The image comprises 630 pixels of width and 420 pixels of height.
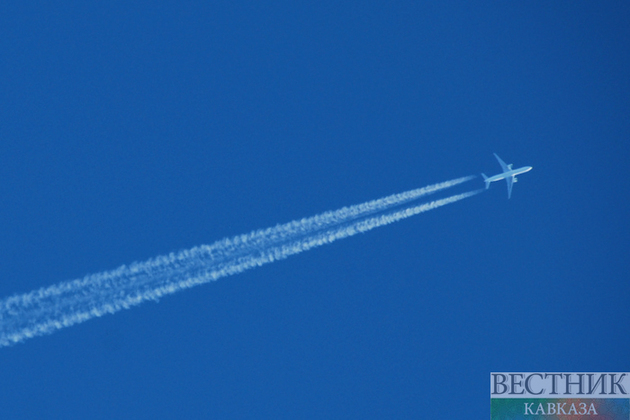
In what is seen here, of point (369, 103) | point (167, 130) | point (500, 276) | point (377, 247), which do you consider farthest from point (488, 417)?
point (167, 130)

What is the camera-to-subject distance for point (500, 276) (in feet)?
43.8

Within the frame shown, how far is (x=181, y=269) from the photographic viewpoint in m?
11.9

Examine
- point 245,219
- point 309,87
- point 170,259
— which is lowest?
point 170,259

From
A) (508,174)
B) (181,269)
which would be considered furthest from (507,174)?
(181,269)

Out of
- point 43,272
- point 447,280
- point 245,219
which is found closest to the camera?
point 43,272

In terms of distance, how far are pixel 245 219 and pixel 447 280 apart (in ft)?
11.5

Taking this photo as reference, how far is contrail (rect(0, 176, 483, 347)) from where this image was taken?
11.1m

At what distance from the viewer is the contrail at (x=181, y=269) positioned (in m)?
11.1

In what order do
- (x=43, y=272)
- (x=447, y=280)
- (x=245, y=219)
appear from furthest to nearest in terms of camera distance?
1. (x=447, y=280)
2. (x=245, y=219)
3. (x=43, y=272)

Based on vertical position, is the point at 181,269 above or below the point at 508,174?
below

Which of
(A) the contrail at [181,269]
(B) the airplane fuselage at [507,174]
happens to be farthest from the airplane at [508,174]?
(A) the contrail at [181,269]

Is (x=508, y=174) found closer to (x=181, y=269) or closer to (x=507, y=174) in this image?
(x=507, y=174)

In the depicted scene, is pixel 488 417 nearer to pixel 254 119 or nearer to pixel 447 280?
pixel 447 280

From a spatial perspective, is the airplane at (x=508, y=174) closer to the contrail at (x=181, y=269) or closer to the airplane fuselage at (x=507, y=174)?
the airplane fuselage at (x=507, y=174)
